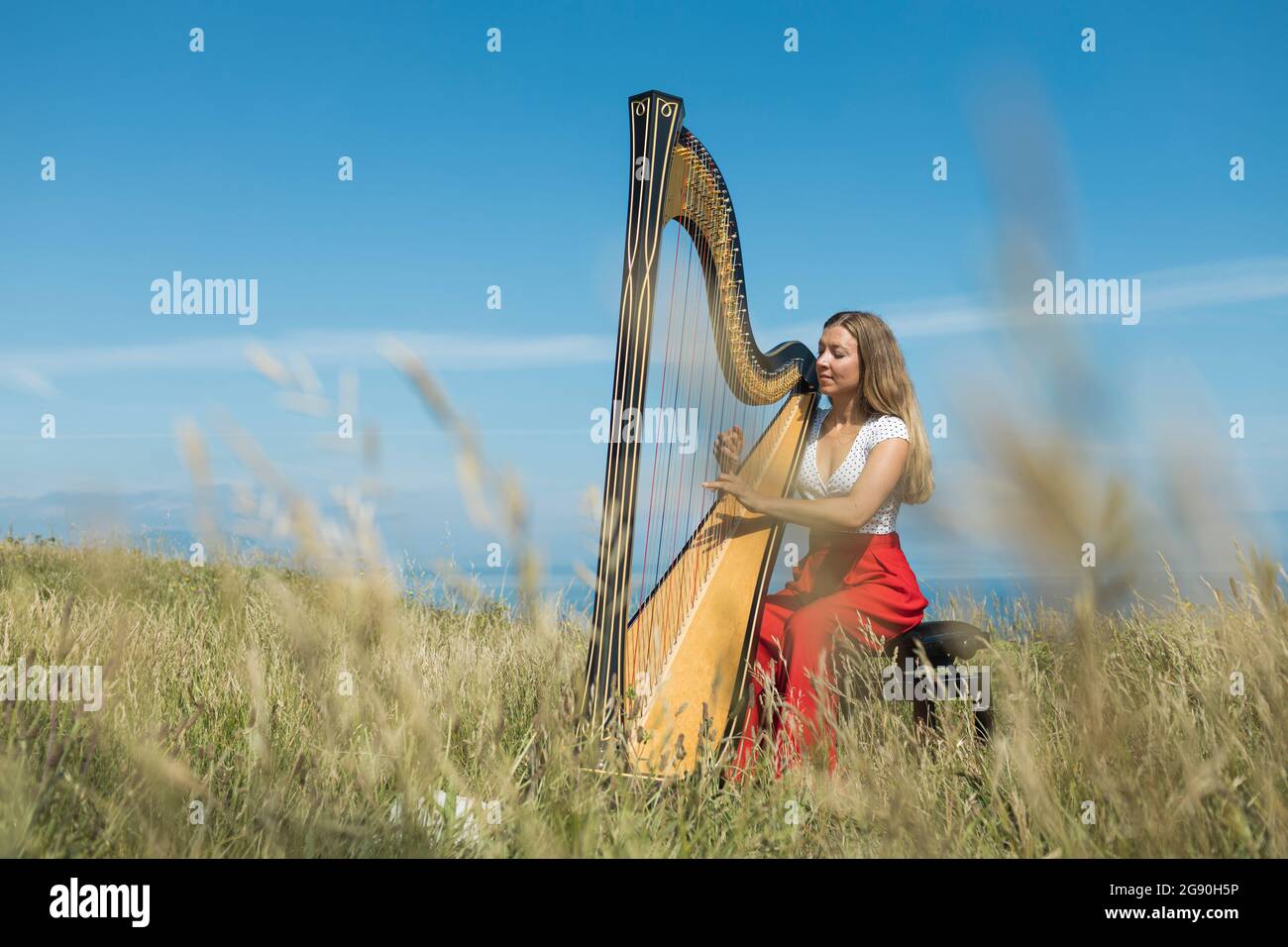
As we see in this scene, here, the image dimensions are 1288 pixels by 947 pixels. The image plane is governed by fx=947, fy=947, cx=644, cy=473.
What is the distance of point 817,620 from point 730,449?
2.56ft

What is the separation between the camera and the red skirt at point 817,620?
3098mm

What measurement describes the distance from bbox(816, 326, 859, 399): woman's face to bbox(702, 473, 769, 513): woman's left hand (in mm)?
748

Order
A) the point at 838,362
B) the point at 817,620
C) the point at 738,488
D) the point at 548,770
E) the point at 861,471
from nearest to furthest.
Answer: the point at 548,770 → the point at 738,488 → the point at 817,620 → the point at 861,471 → the point at 838,362

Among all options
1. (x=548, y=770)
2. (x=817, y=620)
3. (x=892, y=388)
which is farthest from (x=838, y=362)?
(x=548, y=770)

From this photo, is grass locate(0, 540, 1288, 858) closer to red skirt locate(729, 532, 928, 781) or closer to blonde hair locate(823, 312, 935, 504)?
red skirt locate(729, 532, 928, 781)

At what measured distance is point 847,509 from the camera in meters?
3.45

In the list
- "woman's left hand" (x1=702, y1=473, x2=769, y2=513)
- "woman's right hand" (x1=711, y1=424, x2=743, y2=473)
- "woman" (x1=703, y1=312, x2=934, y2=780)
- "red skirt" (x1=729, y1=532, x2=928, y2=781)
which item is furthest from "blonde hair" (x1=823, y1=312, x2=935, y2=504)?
"woman's left hand" (x1=702, y1=473, x2=769, y2=513)

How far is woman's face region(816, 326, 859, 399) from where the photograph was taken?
3.74 m

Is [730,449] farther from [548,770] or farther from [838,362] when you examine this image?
[548,770]

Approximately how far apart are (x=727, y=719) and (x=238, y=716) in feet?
5.66

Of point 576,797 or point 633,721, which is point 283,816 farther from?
point 633,721
